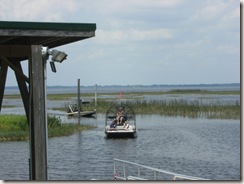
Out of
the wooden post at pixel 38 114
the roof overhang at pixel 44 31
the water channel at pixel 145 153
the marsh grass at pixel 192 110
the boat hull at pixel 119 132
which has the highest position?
the roof overhang at pixel 44 31

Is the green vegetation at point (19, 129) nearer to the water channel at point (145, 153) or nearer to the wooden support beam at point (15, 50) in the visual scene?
the water channel at point (145, 153)

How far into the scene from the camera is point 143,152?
30.4m

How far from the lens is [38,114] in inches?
291

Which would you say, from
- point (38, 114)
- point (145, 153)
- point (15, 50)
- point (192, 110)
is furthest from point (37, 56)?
point (192, 110)

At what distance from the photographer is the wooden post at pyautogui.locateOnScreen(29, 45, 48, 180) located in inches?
289

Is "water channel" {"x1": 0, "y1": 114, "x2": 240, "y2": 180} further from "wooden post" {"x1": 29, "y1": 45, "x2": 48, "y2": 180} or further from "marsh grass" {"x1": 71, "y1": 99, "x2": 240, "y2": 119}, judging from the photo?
"wooden post" {"x1": 29, "y1": 45, "x2": 48, "y2": 180}

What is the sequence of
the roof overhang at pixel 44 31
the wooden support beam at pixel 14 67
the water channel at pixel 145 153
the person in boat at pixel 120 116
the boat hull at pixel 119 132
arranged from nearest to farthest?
the roof overhang at pixel 44 31
the wooden support beam at pixel 14 67
the water channel at pixel 145 153
the boat hull at pixel 119 132
the person in boat at pixel 120 116

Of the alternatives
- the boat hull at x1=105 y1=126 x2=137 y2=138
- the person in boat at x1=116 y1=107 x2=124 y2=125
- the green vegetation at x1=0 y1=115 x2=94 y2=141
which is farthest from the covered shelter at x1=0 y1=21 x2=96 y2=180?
the person in boat at x1=116 y1=107 x2=124 y2=125

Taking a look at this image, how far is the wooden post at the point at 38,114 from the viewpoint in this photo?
7352 millimetres

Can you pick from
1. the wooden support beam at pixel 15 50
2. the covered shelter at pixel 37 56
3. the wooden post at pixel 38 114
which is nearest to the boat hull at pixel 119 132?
the covered shelter at pixel 37 56

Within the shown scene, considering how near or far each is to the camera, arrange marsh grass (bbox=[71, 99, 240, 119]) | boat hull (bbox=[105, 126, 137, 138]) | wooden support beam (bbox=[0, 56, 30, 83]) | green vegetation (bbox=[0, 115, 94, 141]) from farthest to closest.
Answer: marsh grass (bbox=[71, 99, 240, 119])
boat hull (bbox=[105, 126, 137, 138])
green vegetation (bbox=[0, 115, 94, 141])
wooden support beam (bbox=[0, 56, 30, 83])

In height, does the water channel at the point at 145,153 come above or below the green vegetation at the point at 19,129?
below

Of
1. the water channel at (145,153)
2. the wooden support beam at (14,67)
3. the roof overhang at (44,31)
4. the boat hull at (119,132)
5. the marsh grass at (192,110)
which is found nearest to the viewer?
the roof overhang at (44,31)

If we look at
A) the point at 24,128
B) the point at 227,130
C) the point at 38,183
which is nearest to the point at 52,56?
the point at 38,183
